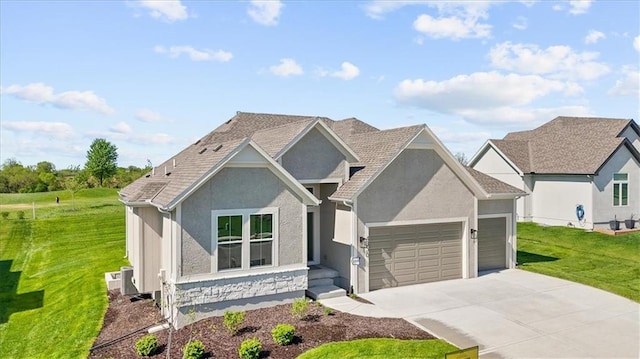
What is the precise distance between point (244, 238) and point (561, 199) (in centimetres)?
2393

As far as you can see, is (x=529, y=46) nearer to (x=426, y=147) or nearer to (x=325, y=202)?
(x=426, y=147)

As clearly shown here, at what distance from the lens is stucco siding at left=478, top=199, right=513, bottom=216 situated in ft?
58.0

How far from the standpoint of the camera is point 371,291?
14977 millimetres

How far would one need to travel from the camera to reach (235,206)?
1265 centimetres

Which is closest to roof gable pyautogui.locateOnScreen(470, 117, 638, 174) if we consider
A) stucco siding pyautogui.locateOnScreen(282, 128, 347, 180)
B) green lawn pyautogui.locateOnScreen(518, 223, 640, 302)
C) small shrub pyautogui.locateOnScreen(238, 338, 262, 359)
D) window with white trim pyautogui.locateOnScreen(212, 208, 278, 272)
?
green lawn pyautogui.locateOnScreen(518, 223, 640, 302)

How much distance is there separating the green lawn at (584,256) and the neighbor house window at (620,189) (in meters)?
2.90

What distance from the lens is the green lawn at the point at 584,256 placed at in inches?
650

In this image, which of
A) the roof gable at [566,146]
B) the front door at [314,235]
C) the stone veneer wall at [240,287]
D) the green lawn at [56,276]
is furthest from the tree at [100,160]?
the stone veneer wall at [240,287]

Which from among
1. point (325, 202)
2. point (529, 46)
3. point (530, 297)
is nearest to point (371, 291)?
point (325, 202)

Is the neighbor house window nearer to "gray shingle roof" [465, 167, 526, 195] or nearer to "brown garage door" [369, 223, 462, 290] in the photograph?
"gray shingle roof" [465, 167, 526, 195]

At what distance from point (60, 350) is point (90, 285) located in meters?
5.63

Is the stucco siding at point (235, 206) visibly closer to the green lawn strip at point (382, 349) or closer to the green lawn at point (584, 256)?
the green lawn strip at point (382, 349)

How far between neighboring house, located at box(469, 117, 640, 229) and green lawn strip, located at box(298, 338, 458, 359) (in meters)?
21.4

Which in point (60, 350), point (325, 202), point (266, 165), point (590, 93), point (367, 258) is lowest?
point (60, 350)
